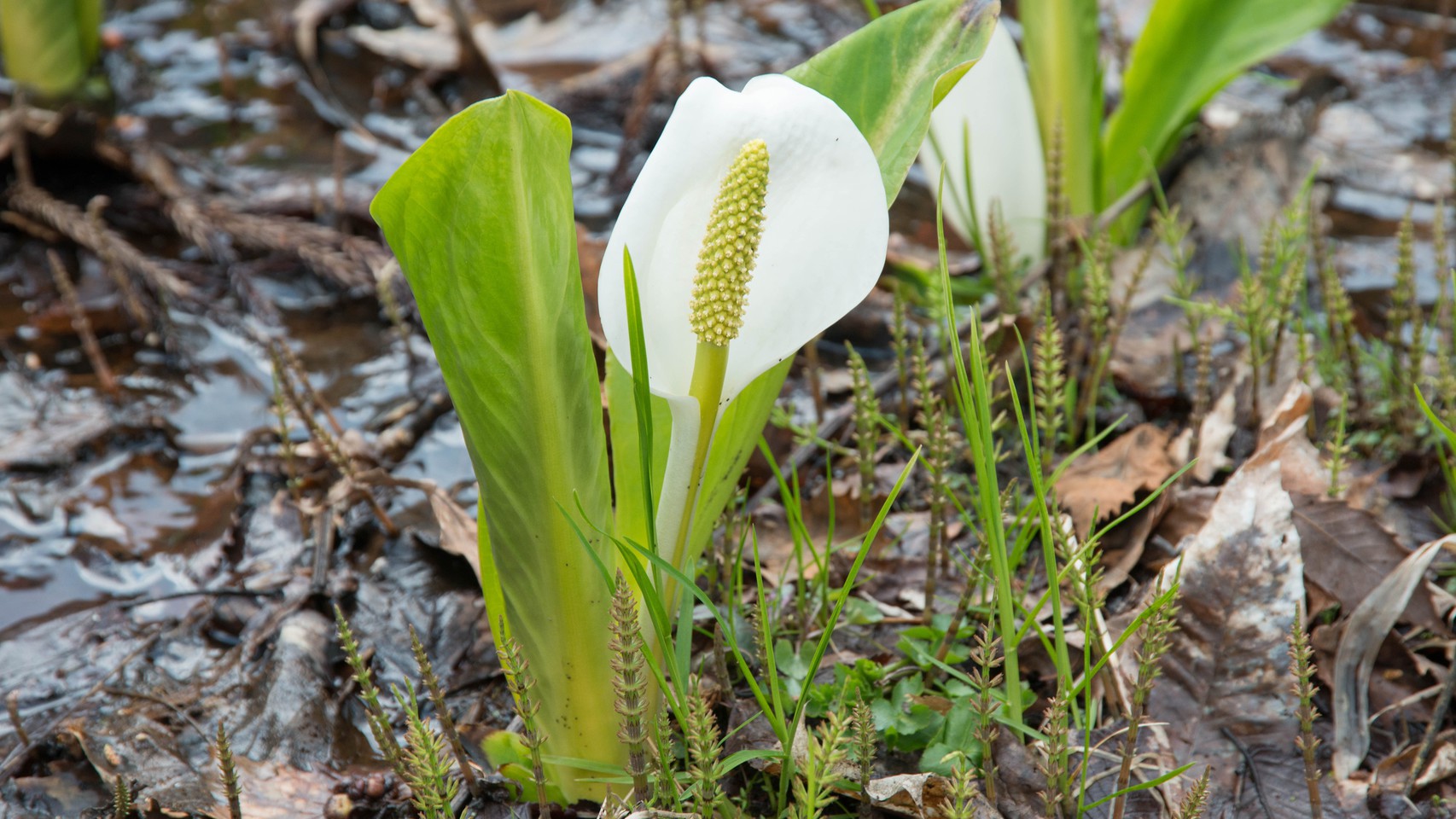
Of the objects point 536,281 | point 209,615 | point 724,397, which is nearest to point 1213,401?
point 724,397

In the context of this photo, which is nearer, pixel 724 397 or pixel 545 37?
pixel 724 397

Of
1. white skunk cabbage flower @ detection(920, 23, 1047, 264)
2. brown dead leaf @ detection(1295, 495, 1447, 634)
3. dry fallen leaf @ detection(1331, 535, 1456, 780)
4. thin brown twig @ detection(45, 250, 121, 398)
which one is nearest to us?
dry fallen leaf @ detection(1331, 535, 1456, 780)

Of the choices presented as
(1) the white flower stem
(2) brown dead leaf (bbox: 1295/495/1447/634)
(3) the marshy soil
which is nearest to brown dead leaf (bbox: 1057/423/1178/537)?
(3) the marshy soil

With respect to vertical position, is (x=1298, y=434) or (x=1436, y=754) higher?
(x=1298, y=434)

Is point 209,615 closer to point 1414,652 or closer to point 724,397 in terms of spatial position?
point 724,397

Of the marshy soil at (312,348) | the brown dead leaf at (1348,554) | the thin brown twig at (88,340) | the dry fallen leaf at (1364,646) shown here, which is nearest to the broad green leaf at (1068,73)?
the marshy soil at (312,348)

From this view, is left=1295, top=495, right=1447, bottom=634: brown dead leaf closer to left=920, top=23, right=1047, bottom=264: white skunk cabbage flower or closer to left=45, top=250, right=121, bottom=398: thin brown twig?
left=920, top=23, right=1047, bottom=264: white skunk cabbage flower
